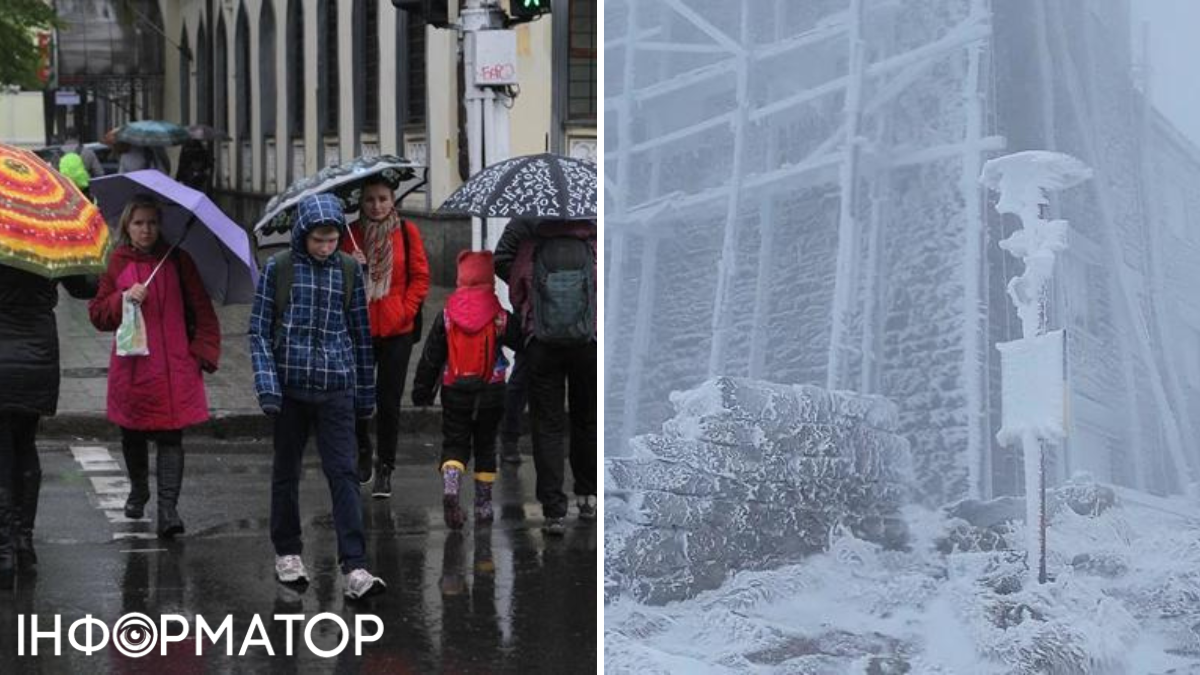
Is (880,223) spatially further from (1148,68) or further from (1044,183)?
(1148,68)

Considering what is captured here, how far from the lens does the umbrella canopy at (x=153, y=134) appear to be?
3275 cm

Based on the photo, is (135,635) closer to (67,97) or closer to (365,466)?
(365,466)

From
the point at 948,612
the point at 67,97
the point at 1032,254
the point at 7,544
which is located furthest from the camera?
the point at 67,97

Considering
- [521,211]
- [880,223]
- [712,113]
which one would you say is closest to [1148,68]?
[880,223]

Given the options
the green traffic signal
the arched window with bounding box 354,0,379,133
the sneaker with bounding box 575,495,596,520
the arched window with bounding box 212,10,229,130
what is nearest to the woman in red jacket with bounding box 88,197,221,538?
the sneaker with bounding box 575,495,596,520

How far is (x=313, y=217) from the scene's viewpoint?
8.08m

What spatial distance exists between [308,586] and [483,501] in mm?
1736

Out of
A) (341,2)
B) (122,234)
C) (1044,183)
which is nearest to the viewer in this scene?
(1044,183)

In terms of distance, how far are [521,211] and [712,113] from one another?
217 inches

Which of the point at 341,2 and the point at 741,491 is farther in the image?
the point at 341,2

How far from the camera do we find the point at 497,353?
10.1 metres

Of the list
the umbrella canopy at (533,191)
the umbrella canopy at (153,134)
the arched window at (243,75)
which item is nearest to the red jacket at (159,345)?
the umbrella canopy at (533,191)

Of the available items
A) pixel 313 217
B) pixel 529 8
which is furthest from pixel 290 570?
pixel 529 8

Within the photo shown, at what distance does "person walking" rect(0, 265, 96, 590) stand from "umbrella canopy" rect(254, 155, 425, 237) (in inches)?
52.6
